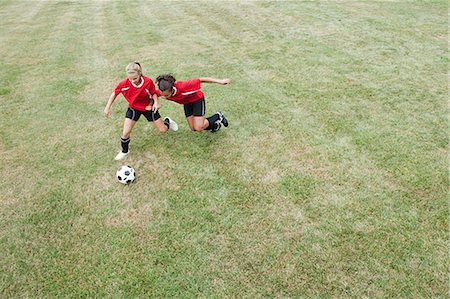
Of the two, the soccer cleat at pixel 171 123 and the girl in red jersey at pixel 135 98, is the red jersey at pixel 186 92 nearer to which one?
the girl in red jersey at pixel 135 98

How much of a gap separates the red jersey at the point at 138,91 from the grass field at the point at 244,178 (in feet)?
2.70

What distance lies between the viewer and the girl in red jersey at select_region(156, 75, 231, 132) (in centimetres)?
567

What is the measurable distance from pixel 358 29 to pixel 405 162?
717cm

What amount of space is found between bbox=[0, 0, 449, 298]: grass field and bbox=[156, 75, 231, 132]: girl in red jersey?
25 centimetres

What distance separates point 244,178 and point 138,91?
2197mm

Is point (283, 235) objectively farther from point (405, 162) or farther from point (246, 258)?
point (405, 162)

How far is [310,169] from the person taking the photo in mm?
5535

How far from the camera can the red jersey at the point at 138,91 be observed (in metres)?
5.76

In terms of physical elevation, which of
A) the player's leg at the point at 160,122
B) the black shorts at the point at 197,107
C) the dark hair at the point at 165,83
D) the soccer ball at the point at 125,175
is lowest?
the soccer ball at the point at 125,175

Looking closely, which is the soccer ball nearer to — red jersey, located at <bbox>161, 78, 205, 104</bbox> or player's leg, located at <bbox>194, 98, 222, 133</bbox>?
red jersey, located at <bbox>161, 78, 205, 104</bbox>

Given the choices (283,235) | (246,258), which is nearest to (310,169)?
(283,235)

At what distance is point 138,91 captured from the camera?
5.77 m

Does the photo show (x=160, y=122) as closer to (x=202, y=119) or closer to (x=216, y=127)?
(x=202, y=119)

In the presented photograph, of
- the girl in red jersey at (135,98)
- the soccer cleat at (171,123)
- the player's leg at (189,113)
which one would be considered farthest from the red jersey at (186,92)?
the soccer cleat at (171,123)
